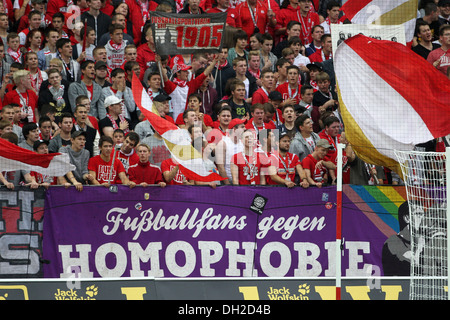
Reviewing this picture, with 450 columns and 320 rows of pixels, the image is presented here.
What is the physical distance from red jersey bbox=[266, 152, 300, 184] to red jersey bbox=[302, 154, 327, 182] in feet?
0.53

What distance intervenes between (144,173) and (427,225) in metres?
4.21

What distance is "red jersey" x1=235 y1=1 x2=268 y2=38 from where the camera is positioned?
A: 17516 mm

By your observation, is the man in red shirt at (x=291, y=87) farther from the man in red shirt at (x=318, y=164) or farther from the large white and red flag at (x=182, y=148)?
the large white and red flag at (x=182, y=148)

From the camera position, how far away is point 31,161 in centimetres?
1203

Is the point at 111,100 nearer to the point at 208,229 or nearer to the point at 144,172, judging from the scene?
the point at 144,172

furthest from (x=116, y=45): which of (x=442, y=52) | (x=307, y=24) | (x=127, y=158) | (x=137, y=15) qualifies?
(x=442, y=52)

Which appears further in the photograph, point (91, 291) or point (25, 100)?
point (25, 100)

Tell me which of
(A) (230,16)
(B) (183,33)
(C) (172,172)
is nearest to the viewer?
(C) (172,172)

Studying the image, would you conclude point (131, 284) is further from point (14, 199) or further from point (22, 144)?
point (22, 144)

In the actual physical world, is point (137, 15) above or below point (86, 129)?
above

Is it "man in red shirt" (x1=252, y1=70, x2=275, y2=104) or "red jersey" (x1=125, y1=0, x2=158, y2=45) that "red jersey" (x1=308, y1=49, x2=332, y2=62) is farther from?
"red jersey" (x1=125, y1=0, x2=158, y2=45)

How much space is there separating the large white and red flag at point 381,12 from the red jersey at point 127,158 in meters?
4.33

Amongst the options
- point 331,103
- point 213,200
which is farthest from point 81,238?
point 331,103
